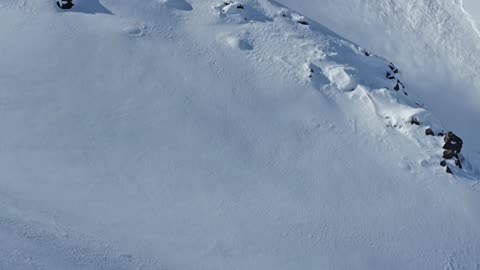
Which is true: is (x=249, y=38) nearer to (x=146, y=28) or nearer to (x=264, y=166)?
(x=146, y=28)

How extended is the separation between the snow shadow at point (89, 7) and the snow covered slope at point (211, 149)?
0.47 ft

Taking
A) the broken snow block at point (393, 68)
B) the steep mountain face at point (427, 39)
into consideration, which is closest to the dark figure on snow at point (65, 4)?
the steep mountain face at point (427, 39)

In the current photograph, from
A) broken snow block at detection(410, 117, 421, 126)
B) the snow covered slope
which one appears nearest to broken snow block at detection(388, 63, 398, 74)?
the snow covered slope

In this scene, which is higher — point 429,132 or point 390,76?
point 390,76

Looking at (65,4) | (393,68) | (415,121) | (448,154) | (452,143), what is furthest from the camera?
(393,68)

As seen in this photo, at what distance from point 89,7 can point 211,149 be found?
11.3 metres

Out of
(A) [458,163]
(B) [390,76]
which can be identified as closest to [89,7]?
(B) [390,76]

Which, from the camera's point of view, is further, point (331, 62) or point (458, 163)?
point (331, 62)

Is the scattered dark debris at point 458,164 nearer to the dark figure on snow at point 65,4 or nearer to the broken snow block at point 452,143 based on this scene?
the broken snow block at point 452,143

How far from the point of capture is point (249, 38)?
29.9m

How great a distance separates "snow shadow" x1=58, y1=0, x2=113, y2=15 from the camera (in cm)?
2987

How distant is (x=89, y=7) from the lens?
98.8ft

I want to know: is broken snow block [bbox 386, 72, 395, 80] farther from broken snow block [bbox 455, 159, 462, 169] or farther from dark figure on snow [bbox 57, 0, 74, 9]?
dark figure on snow [bbox 57, 0, 74, 9]

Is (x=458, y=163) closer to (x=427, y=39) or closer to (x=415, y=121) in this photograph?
(x=415, y=121)
